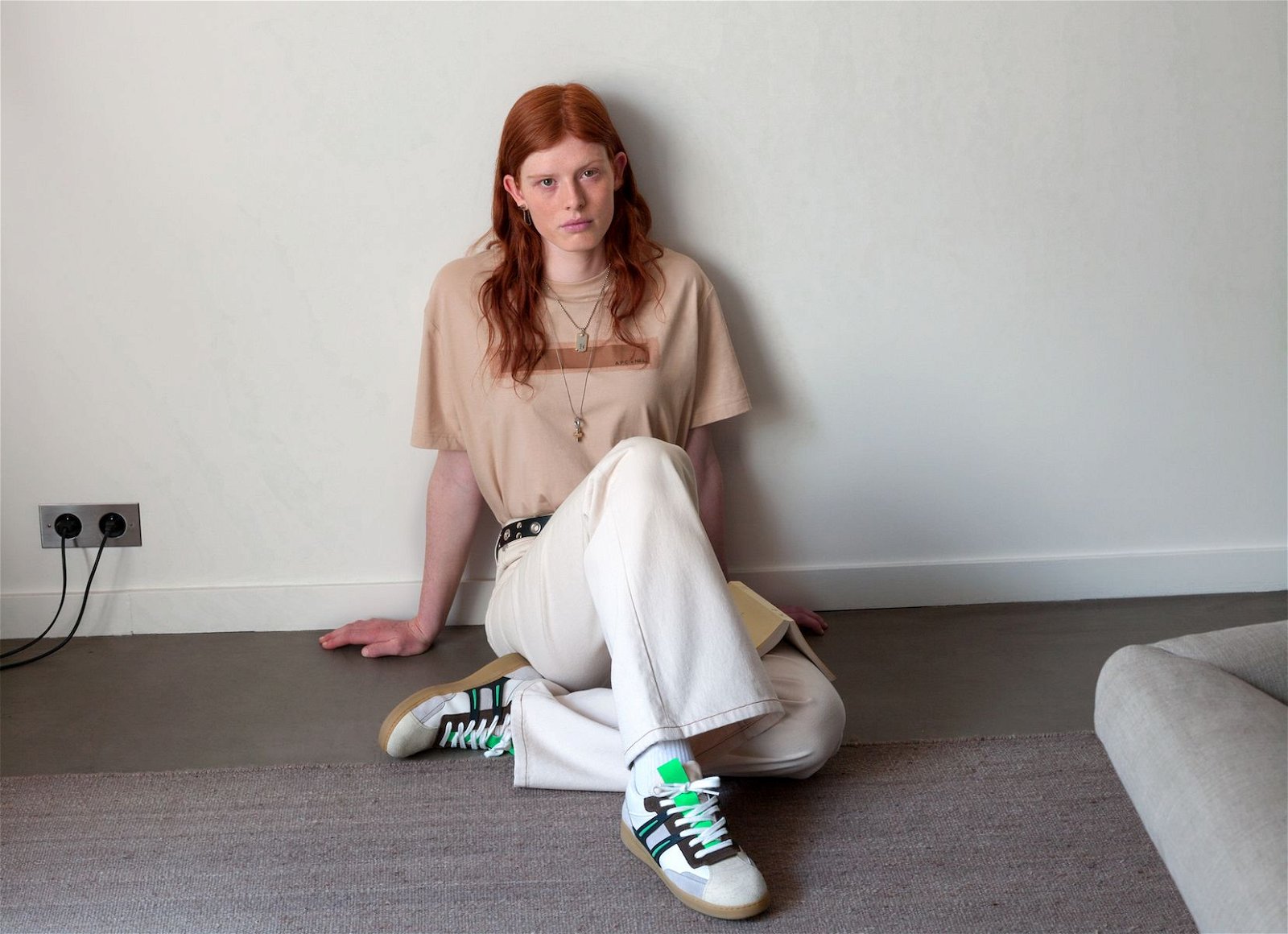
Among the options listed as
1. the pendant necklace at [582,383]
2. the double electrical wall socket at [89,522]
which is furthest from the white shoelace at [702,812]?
the double electrical wall socket at [89,522]

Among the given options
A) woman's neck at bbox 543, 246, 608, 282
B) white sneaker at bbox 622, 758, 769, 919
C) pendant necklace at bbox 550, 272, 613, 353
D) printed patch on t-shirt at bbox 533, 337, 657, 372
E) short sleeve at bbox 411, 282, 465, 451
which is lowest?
white sneaker at bbox 622, 758, 769, 919

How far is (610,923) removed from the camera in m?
1.38

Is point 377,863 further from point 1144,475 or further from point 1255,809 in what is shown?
point 1144,475

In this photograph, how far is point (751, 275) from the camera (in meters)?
2.31

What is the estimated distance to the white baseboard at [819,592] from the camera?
2391 mm

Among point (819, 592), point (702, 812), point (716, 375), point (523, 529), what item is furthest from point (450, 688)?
point (819, 592)

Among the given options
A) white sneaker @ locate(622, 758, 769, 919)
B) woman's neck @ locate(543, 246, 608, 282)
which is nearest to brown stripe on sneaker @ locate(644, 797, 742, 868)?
white sneaker @ locate(622, 758, 769, 919)

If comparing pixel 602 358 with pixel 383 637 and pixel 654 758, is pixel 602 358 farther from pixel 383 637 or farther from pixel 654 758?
pixel 654 758

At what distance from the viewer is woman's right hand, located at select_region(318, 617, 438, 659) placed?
226 centimetres

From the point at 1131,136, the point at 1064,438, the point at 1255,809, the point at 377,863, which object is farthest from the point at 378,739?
the point at 1131,136

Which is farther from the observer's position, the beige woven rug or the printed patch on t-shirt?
the printed patch on t-shirt

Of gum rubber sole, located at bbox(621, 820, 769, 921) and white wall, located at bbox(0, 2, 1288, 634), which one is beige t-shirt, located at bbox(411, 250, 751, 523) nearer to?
white wall, located at bbox(0, 2, 1288, 634)

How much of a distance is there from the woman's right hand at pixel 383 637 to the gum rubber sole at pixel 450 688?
0.37m

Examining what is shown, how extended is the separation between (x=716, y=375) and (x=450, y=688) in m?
0.80
